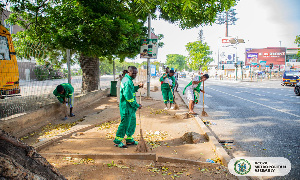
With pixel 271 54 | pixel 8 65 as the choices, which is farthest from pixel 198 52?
pixel 8 65

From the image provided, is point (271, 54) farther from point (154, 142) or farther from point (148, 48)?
point (154, 142)

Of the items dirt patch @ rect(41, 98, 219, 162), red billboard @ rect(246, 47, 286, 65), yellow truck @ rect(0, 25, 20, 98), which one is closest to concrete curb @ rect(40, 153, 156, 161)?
dirt patch @ rect(41, 98, 219, 162)

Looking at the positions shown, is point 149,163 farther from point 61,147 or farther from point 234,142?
point 234,142

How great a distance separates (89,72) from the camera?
39.1ft

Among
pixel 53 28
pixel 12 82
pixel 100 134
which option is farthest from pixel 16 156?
pixel 53 28

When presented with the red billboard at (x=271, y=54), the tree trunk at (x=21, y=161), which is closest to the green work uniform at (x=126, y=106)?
the tree trunk at (x=21, y=161)

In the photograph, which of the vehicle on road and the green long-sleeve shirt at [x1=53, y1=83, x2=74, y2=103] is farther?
the vehicle on road

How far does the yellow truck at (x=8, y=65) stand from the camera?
708 centimetres

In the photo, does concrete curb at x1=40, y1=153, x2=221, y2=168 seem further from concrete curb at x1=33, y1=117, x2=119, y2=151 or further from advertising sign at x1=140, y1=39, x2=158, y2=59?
advertising sign at x1=140, y1=39, x2=158, y2=59

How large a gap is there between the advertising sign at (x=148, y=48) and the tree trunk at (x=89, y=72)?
2.65m

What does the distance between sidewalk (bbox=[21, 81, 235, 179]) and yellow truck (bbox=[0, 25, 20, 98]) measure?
2.96 meters

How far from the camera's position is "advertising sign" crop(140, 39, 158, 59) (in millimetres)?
11773

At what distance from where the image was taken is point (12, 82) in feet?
25.1

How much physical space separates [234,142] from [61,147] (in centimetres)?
383
